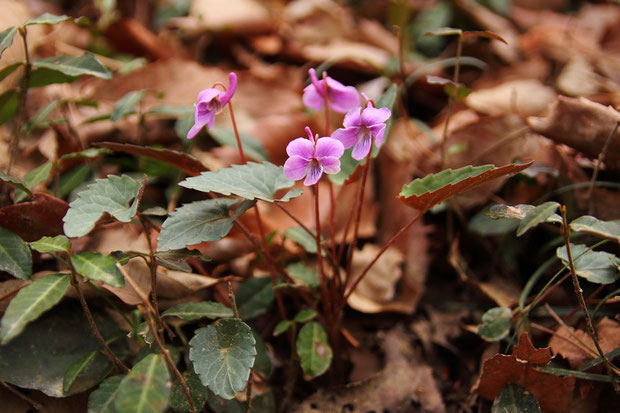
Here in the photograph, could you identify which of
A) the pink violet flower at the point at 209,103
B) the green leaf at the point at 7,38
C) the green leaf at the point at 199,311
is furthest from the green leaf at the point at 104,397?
the green leaf at the point at 7,38

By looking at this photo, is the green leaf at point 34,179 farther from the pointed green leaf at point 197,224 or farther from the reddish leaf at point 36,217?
the pointed green leaf at point 197,224

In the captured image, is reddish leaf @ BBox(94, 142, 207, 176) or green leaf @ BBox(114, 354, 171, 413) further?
reddish leaf @ BBox(94, 142, 207, 176)

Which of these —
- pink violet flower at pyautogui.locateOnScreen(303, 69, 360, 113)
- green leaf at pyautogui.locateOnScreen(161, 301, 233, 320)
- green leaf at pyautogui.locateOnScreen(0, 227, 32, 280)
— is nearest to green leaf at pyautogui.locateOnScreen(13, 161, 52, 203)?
green leaf at pyautogui.locateOnScreen(0, 227, 32, 280)

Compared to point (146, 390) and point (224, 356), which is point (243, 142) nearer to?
point (224, 356)

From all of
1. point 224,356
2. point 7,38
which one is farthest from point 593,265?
point 7,38

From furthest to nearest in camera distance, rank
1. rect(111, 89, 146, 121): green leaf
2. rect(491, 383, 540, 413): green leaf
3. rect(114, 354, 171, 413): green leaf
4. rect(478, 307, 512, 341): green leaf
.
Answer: rect(111, 89, 146, 121): green leaf → rect(478, 307, 512, 341): green leaf → rect(491, 383, 540, 413): green leaf → rect(114, 354, 171, 413): green leaf

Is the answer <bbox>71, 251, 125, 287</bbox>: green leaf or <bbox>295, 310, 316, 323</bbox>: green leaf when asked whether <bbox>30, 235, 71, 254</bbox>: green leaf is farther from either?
<bbox>295, 310, 316, 323</bbox>: green leaf
